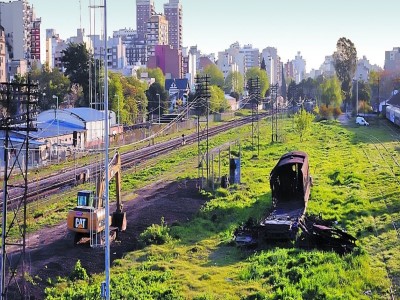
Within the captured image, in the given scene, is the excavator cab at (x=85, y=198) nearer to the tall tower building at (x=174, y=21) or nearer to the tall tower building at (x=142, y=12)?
the tall tower building at (x=174, y=21)

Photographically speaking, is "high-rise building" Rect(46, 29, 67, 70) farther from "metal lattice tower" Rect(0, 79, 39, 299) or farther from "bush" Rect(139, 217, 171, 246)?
"metal lattice tower" Rect(0, 79, 39, 299)

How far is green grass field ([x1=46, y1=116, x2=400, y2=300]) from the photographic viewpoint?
15305mm

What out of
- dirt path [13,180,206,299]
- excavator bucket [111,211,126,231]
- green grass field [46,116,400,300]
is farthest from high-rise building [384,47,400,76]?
excavator bucket [111,211,126,231]

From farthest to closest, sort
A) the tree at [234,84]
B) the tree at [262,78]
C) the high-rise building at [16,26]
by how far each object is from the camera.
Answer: the tree at [234,84]
the tree at [262,78]
the high-rise building at [16,26]

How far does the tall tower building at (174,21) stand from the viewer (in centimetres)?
17788

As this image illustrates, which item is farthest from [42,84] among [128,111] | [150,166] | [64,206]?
[64,206]

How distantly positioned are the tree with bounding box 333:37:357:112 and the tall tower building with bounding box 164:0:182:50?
→ 8465cm

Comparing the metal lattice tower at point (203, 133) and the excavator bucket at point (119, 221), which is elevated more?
the metal lattice tower at point (203, 133)

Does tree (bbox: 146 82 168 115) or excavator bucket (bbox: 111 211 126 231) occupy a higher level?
tree (bbox: 146 82 168 115)

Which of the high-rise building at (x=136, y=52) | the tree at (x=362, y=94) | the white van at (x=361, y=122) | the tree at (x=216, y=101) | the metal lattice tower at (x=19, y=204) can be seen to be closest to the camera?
the metal lattice tower at (x=19, y=204)

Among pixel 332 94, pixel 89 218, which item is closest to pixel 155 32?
pixel 332 94

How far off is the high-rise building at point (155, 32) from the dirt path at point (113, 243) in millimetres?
130223

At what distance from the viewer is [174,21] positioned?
7116 inches

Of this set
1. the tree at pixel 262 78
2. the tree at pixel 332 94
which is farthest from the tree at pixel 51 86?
the tree at pixel 262 78
